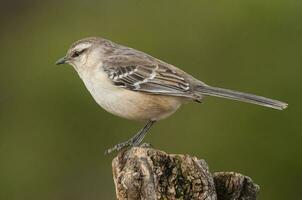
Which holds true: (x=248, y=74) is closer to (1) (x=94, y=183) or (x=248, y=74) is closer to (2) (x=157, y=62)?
(1) (x=94, y=183)

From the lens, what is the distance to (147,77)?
11484 mm

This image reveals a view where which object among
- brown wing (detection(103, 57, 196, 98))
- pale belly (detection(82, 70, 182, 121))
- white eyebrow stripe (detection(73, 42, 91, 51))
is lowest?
pale belly (detection(82, 70, 182, 121))

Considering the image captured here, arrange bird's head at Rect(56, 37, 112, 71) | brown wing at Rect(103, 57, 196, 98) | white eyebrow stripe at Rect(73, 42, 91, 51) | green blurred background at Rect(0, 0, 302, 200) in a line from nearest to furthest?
1. brown wing at Rect(103, 57, 196, 98)
2. bird's head at Rect(56, 37, 112, 71)
3. white eyebrow stripe at Rect(73, 42, 91, 51)
4. green blurred background at Rect(0, 0, 302, 200)

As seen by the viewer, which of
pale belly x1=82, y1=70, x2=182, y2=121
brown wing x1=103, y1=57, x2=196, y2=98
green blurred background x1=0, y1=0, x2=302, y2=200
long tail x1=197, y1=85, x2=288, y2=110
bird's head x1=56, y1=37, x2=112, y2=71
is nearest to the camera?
long tail x1=197, y1=85, x2=288, y2=110

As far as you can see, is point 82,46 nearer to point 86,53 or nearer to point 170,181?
point 86,53

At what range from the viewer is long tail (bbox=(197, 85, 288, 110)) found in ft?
35.7

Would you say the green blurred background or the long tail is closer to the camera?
the long tail

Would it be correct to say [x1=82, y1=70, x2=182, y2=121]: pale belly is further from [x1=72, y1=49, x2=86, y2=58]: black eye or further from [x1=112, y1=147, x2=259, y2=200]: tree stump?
[x1=112, y1=147, x2=259, y2=200]: tree stump

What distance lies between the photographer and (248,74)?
17.0 meters

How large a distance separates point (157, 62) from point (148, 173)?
10.6ft

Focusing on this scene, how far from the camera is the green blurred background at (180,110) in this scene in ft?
53.0

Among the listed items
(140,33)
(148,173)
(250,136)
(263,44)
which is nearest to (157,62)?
(148,173)

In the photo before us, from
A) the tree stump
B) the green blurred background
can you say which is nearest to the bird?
→ the tree stump

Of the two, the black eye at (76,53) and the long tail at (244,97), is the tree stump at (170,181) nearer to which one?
the long tail at (244,97)
